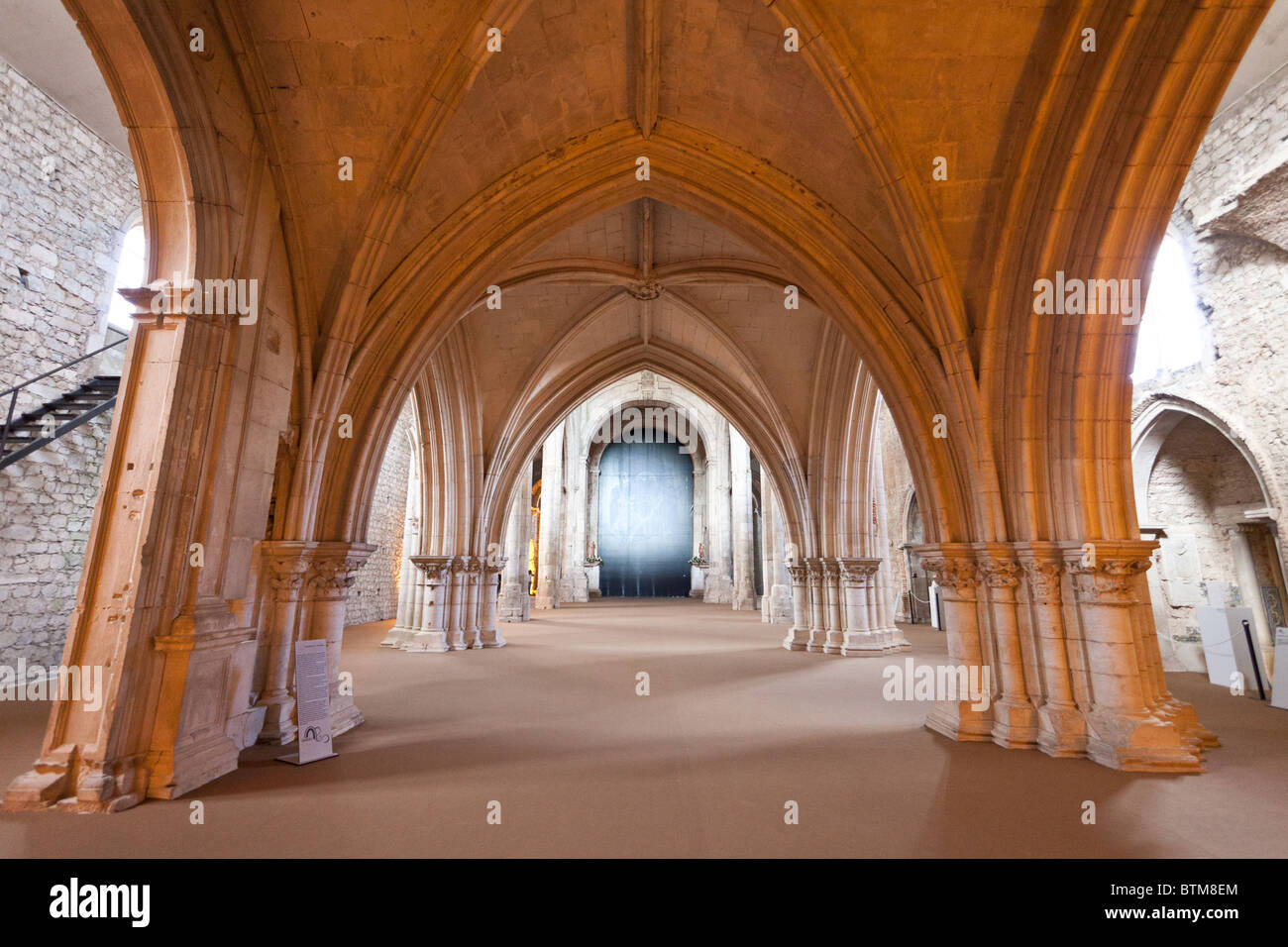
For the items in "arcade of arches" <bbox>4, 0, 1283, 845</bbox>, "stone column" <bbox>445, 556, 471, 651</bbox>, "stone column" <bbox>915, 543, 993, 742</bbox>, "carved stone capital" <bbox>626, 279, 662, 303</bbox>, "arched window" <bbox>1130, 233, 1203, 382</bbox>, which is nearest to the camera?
"arcade of arches" <bbox>4, 0, 1283, 845</bbox>

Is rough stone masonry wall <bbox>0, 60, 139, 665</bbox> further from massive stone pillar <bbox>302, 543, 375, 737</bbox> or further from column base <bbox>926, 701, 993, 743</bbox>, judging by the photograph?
column base <bbox>926, 701, 993, 743</bbox>

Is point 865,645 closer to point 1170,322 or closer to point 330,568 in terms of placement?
point 1170,322

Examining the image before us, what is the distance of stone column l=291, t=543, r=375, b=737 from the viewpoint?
16.4 ft

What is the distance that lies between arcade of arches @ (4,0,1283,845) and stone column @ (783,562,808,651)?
179 inches

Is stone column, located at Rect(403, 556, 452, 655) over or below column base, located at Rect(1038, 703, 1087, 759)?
over

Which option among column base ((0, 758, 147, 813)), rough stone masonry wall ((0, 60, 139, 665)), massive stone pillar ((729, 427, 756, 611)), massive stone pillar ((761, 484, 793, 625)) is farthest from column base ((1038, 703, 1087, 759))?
massive stone pillar ((729, 427, 756, 611))

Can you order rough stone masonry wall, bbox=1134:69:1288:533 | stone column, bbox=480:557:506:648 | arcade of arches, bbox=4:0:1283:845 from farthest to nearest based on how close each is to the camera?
stone column, bbox=480:557:506:648 < rough stone masonry wall, bbox=1134:69:1288:533 < arcade of arches, bbox=4:0:1283:845

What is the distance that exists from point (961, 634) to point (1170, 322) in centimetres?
750

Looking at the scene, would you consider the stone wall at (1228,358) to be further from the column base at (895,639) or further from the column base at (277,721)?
the column base at (277,721)

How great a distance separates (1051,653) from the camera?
4.53 meters

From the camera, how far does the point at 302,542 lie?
4.79 m
